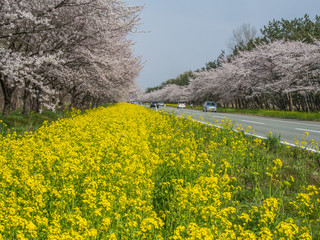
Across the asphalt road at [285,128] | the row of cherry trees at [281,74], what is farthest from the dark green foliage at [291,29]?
the asphalt road at [285,128]

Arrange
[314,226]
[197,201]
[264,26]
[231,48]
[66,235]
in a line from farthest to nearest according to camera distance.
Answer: [231,48], [264,26], [314,226], [197,201], [66,235]

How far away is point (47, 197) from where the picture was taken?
12.3 ft

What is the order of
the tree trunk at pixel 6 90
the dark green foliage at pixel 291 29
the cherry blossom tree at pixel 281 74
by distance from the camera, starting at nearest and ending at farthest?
the tree trunk at pixel 6 90 < the cherry blossom tree at pixel 281 74 < the dark green foliage at pixel 291 29

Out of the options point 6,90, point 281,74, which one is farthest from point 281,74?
point 6,90

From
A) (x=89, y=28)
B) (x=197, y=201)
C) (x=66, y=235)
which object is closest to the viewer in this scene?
(x=66, y=235)

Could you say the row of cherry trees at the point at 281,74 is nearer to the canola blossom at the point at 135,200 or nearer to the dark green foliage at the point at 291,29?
the dark green foliage at the point at 291,29

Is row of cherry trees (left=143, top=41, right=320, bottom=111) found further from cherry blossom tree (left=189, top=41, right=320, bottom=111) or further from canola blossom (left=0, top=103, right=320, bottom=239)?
canola blossom (left=0, top=103, right=320, bottom=239)

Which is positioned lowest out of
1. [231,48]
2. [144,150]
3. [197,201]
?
[197,201]

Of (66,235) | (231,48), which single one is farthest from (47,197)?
(231,48)

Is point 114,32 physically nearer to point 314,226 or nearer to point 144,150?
point 144,150

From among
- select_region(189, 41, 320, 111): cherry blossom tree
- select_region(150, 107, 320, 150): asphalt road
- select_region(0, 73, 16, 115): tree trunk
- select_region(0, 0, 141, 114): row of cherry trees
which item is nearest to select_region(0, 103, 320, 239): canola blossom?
select_region(150, 107, 320, 150): asphalt road

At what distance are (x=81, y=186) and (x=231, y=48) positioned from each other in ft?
193

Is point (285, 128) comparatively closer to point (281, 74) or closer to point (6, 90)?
point (6, 90)

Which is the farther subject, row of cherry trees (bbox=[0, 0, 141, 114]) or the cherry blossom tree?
the cherry blossom tree
